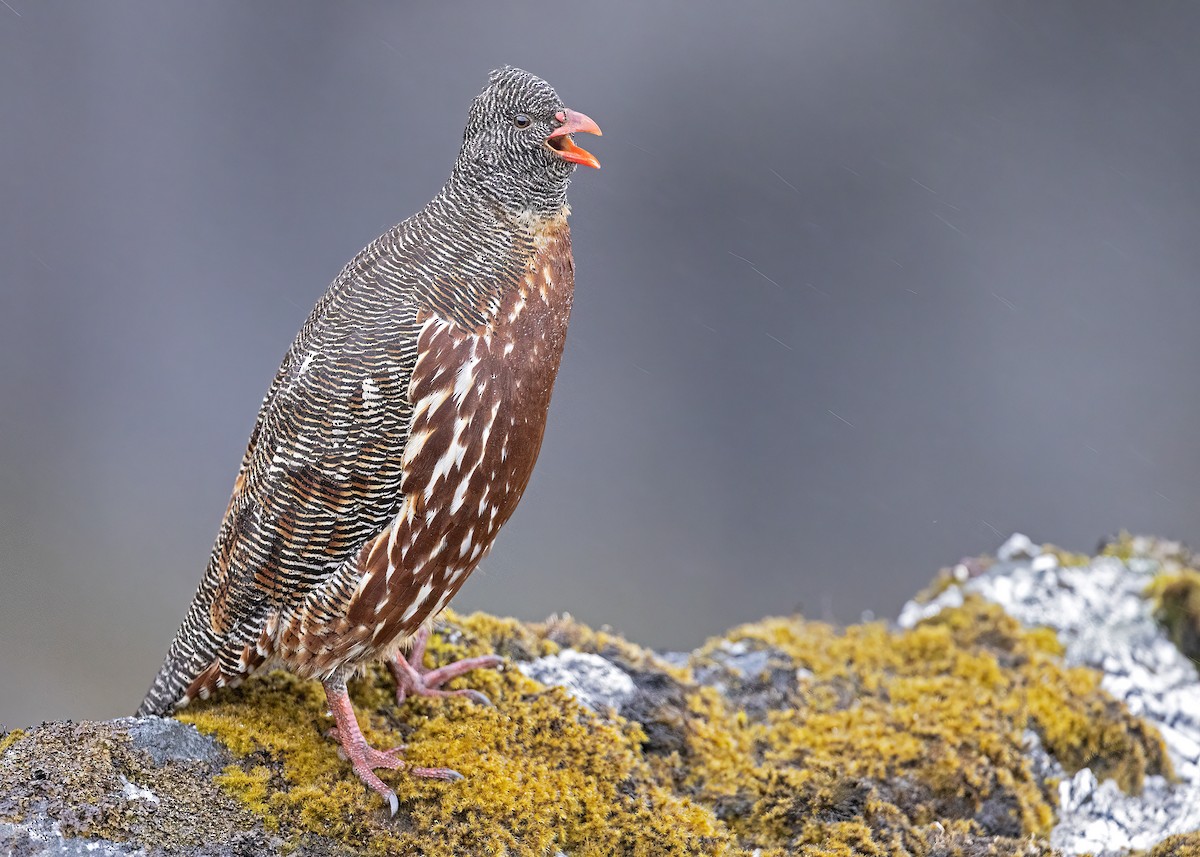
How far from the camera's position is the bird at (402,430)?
174 inches

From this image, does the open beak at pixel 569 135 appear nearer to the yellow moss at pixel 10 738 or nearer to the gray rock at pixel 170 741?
the gray rock at pixel 170 741

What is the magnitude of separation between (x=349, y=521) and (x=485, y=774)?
1289mm

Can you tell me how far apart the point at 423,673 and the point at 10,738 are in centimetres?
185

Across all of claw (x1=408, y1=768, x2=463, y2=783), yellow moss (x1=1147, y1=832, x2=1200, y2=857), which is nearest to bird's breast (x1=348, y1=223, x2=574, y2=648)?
claw (x1=408, y1=768, x2=463, y2=783)

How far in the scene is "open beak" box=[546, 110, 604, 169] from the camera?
457cm

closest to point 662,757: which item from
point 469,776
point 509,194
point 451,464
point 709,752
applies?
point 709,752

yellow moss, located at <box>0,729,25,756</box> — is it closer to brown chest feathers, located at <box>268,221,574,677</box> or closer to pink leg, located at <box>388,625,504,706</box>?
brown chest feathers, located at <box>268,221,574,677</box>

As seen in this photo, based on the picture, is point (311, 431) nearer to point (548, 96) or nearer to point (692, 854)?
point (548, 96)

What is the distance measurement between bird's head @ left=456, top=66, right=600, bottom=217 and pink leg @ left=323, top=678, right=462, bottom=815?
2.32m

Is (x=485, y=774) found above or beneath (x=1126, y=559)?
beneath

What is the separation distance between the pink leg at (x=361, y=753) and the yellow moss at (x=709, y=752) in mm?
53

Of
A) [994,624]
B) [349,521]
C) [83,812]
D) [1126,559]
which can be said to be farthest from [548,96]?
[1126,559]

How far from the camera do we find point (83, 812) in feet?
12.7

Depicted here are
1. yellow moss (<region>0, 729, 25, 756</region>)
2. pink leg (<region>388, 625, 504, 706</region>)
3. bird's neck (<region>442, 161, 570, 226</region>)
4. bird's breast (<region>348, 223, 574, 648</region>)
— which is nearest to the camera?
yellow moss (<region>0, 729, 25, 756</region>)
